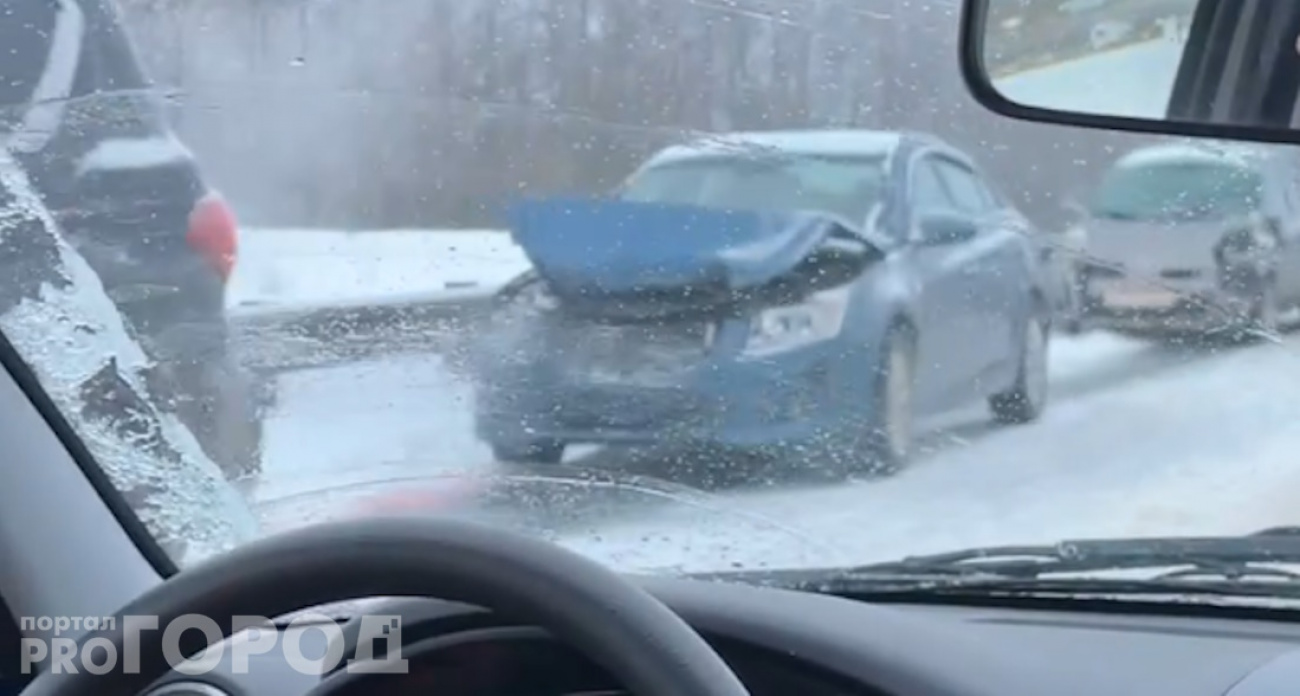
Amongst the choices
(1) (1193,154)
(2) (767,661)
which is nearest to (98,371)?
(2) (767,661)

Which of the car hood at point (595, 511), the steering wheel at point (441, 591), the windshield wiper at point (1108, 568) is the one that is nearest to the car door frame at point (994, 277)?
the car hood at point (595, 511)

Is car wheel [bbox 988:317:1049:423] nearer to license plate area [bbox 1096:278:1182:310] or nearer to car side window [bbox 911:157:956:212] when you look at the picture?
license plate area [bbox 1096:278:1182:310]

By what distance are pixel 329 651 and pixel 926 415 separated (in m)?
1.75

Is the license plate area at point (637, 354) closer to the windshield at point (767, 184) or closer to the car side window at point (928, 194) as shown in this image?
the windshield at point (767, 184)

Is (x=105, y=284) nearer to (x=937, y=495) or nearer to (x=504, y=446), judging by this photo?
(x=504, y=446)

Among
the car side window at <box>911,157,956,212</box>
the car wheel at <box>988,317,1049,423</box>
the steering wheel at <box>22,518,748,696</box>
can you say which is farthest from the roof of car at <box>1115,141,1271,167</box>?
the steering wheel at <box>22,518,748,696</box>

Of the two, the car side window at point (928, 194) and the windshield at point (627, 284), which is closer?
the windshield at point (627, 284)

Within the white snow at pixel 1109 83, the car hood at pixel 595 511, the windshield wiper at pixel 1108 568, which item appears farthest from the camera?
the car hood at pixel 595 511

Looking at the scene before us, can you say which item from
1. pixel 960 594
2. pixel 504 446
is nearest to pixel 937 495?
pixel 960 594

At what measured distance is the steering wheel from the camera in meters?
1.89

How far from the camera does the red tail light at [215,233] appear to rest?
12.9 feet

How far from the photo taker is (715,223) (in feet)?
13.6

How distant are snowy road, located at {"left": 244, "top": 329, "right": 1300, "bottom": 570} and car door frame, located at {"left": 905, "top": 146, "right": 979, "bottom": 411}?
9 centimetres

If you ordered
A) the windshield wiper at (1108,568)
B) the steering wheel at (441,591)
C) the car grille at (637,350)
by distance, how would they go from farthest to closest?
1. the car grille at (637,350)
2. the windshield wiper at (1108,568)
3. the steering wheel at (441,591)
